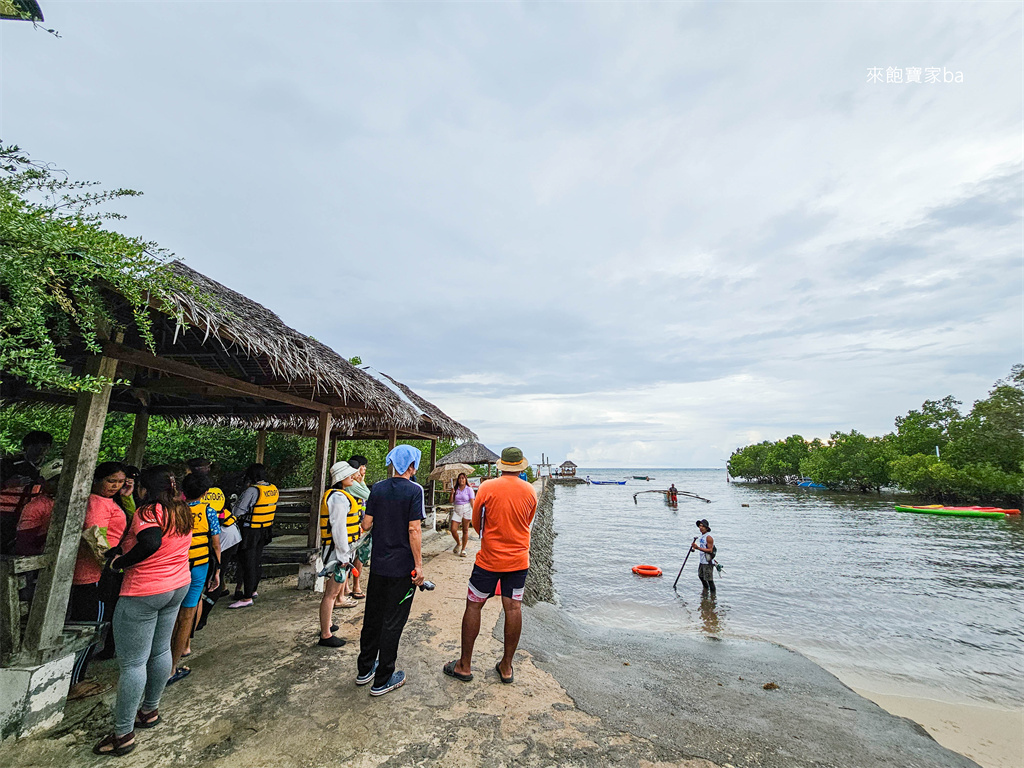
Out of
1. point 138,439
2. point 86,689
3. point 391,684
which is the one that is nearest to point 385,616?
point 391,684

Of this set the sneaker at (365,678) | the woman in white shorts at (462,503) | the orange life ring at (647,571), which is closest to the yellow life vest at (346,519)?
the sneaker at (365,678)

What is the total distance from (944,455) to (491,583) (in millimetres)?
53918

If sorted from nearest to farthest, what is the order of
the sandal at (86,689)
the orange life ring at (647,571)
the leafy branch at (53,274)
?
the leafy branch at (53,274) → the sandal at (86,689) → the orange life ring at (647,571)

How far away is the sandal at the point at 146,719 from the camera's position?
263 centimetres

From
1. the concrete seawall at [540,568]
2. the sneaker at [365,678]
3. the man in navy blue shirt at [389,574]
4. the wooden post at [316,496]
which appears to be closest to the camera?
the man in navy blue shirt at [389,574]

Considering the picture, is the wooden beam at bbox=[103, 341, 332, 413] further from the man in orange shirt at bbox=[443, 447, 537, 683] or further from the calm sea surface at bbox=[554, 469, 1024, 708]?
the calm sea surface at bbox=[554, 469, 1024, 708]

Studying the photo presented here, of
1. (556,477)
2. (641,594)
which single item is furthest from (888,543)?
(556,477)

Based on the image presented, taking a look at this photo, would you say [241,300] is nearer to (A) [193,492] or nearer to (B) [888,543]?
(A) [193,492]

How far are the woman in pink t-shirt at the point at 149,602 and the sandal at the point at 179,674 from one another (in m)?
0.59

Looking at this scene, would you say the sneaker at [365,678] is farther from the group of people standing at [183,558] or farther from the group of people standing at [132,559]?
the group of people standing at [132,559]

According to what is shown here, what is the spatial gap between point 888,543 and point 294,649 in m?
23.9

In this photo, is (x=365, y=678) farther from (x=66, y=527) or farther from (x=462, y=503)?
(x=462, y=503)

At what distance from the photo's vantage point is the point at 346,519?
387 cm

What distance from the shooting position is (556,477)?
68188 mm
